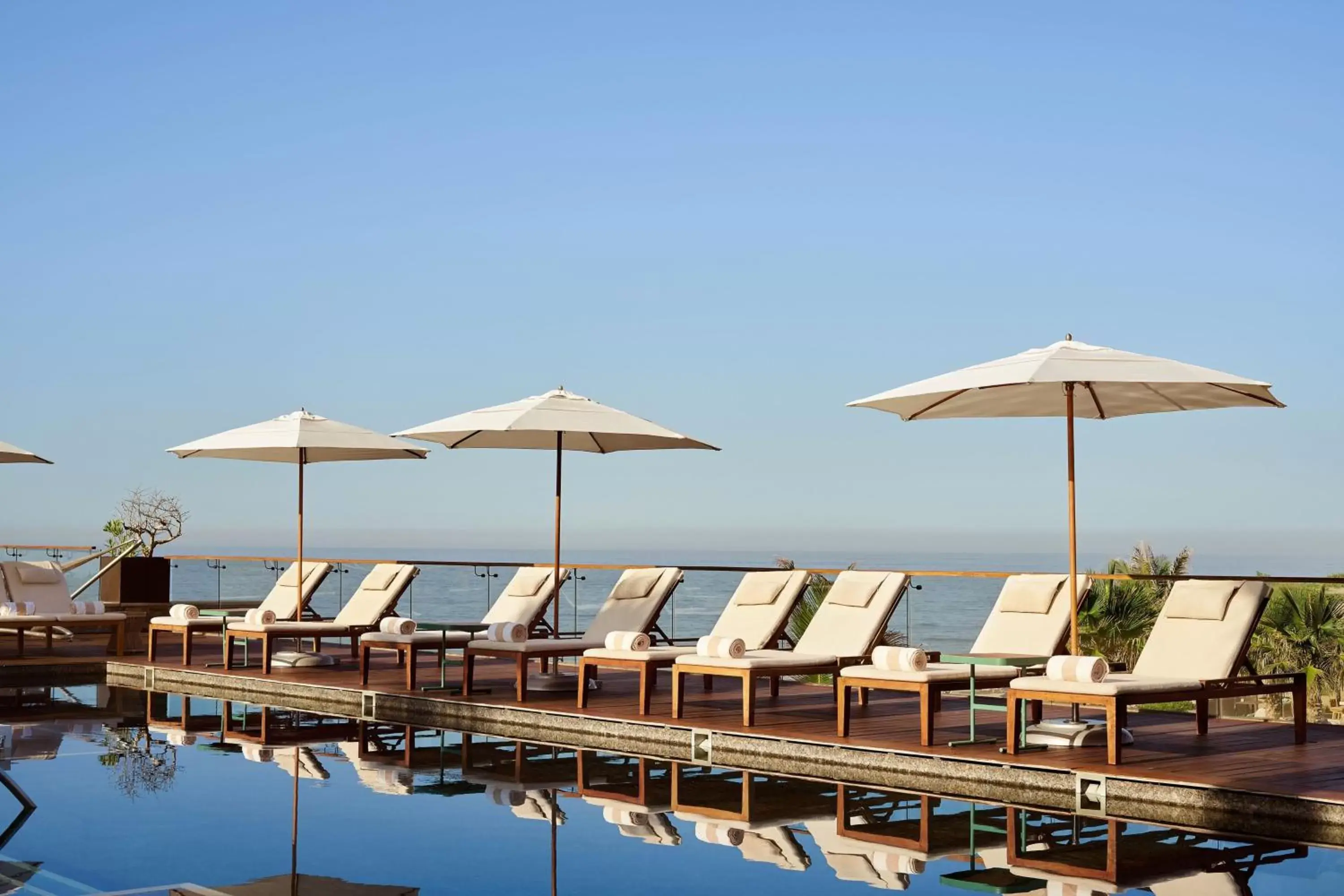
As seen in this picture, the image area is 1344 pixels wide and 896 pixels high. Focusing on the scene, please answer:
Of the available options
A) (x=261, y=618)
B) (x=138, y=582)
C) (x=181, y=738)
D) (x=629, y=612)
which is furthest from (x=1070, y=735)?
(x=138, y=582)

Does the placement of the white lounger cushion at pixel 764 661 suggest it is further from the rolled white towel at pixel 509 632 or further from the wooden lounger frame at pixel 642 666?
the rolled white towel at pixel 509 632

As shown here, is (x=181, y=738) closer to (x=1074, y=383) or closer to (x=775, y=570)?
(x=775, y=570)

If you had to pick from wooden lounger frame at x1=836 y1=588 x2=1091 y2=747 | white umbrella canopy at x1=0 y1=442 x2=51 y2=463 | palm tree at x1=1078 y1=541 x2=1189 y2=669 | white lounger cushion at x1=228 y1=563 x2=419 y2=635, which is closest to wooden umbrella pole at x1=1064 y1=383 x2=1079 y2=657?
wooden lounger frame at x1=836 y1=588 x2=1091 y2=747

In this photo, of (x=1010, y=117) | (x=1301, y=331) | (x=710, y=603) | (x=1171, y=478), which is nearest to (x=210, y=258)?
(x=1010, y=117)

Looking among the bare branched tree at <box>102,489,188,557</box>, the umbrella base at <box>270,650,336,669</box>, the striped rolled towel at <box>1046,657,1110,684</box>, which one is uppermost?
the bare branched tree at <box>102,489,188,557</box>

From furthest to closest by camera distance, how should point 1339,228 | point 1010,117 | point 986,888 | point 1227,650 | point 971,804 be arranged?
point 1339,228 → point 1010,117 → point 1227,650 → point 971,804 → point 986,888

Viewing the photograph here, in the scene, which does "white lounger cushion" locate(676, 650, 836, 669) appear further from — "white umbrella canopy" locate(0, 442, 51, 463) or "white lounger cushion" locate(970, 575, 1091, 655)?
"white umbrella canopy" locate(0, 442, 51, 463)

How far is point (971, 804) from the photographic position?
731cm

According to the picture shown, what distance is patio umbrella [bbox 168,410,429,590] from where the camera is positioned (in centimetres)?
1245

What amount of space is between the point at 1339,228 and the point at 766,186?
2155cm

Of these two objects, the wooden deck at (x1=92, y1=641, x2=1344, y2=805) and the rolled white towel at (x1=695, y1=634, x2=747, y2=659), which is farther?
the rolled white towel at (x1=695, y1=634, x2=747, y2=659)

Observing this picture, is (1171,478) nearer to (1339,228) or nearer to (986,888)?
(1339,228)

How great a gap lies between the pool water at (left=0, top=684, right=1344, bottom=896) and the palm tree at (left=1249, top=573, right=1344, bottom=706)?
12.6 m

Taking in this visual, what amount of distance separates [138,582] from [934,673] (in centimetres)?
1099
